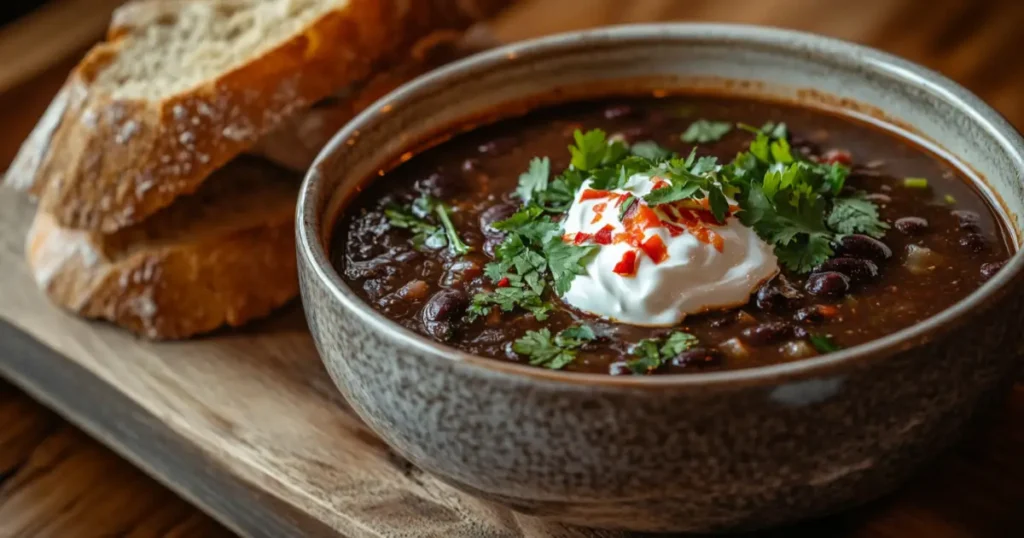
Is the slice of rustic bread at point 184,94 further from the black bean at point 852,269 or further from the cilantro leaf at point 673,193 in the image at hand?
the black bean at point 852,269

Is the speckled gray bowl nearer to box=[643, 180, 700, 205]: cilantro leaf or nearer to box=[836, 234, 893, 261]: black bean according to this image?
box=[836, 234, 893, 261]: black bean

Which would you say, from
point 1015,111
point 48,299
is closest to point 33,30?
point 48,299

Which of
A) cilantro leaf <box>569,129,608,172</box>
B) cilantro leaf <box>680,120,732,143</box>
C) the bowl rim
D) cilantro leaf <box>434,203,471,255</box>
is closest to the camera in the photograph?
the bowl rim

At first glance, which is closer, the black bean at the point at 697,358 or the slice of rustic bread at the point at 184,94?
the black bean at the point at 697,358

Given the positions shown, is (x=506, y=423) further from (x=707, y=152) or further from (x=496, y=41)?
(x=496, y=41)

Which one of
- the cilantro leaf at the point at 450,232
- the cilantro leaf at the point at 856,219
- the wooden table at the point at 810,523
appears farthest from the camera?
the cilantro leaf at the point at 450,232

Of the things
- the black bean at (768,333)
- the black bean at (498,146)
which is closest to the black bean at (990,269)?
the black bean at (768,333)

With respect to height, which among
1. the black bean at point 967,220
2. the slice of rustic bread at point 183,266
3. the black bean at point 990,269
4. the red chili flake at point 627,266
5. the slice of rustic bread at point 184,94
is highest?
the black bean at point 967,220

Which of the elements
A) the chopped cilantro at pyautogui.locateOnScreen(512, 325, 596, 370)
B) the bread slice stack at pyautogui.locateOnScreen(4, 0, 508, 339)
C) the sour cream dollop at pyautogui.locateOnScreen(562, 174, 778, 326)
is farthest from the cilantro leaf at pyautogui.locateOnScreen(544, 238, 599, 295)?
the bread slice stack at pyautogui.locateOnScreen(4, 0, 508, 339)
